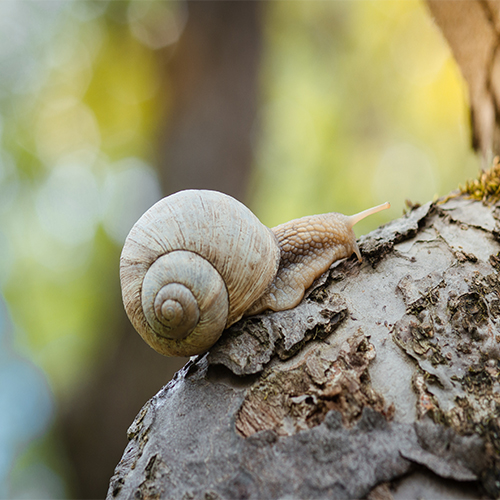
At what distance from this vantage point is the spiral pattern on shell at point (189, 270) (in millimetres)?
1469

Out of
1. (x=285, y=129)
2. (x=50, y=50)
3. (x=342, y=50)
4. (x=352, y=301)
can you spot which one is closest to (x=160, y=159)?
(x=285, y=129)

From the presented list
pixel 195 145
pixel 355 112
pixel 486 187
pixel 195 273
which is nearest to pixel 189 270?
pixel 195 273

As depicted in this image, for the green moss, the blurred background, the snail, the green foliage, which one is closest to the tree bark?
the blurred background

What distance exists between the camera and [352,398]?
1.22 metres

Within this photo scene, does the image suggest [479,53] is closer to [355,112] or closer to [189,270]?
[189,270]

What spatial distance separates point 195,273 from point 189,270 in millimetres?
27

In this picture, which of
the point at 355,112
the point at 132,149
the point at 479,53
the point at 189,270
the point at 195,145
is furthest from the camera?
the point at 132,149

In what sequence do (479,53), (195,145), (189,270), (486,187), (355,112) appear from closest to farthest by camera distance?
(189,270) < (486,187) < (479,53) < (195,145) < (355,112)

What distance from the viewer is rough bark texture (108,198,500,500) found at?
3.50ft

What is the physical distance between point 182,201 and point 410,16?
2870 millimetres

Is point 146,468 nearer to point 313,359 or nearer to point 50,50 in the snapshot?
point 313,359

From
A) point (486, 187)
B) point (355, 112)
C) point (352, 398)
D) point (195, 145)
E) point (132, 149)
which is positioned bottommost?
point (352, 398)

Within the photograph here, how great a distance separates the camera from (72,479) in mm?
4984

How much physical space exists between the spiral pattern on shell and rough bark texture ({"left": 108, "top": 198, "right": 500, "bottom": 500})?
0.43ft
